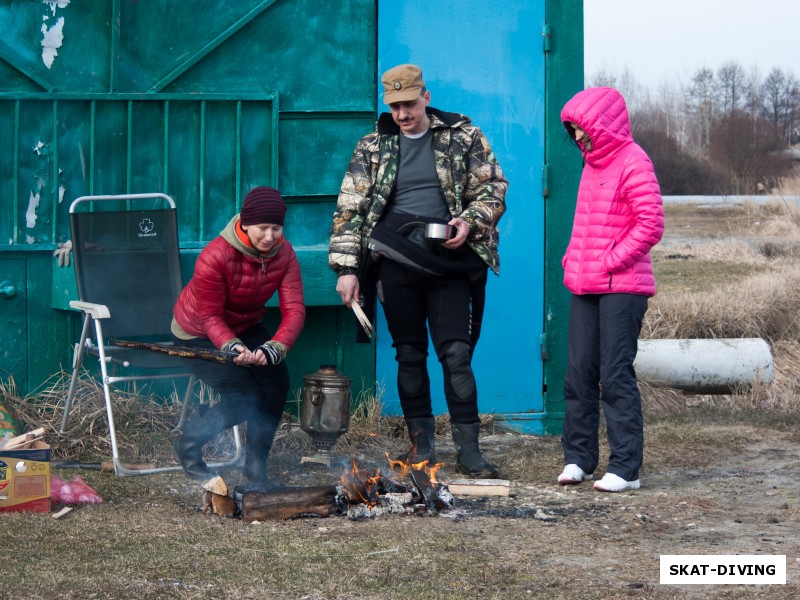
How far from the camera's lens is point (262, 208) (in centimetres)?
540

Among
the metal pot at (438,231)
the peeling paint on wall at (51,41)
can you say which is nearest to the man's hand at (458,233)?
the metal pot at (438,231)

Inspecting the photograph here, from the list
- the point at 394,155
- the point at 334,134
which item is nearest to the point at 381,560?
the point at 394,155

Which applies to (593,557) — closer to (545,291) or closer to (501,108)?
(545,291)

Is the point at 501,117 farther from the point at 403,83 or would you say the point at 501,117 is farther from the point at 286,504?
the point at 286,504

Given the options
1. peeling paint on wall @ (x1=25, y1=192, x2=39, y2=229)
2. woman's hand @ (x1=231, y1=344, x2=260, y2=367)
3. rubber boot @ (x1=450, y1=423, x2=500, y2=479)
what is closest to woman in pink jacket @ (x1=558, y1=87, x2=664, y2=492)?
rubber boot @ (x1=450, y1=423, x2=500, y2=479)

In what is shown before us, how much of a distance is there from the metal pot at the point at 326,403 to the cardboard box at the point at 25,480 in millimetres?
1552

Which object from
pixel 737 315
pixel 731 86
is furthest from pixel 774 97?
pixel 737 315

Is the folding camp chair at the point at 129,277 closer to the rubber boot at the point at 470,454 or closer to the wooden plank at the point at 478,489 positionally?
the rubber boot at the point at 470,454

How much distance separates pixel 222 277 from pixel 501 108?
242 centimetres

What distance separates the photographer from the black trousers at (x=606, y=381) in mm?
5648

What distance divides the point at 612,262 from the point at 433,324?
1.01 meters

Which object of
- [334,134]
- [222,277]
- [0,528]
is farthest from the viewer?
[334,134]

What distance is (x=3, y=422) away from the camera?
6.20m

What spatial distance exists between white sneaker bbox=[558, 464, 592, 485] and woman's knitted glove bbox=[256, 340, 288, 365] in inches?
60.4
